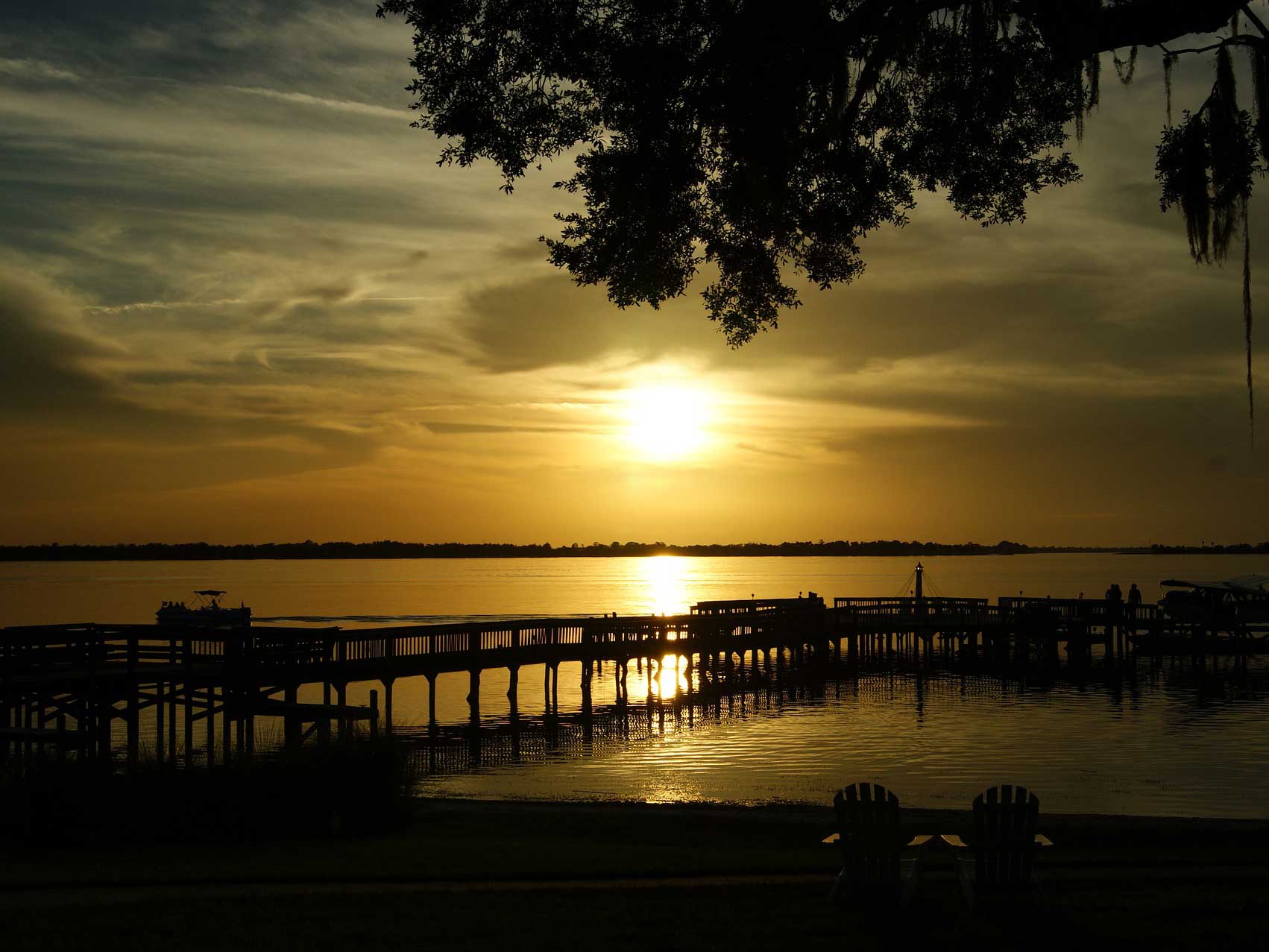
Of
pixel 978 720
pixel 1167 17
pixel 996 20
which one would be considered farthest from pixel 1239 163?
pixel 978 720

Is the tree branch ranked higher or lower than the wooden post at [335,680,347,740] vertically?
higher

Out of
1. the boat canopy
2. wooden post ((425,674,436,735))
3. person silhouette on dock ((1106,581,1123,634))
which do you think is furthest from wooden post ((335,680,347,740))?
the boat canopy

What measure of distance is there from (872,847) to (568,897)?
2.77 metres

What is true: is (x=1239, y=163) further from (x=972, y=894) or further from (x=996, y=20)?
(x=972, y=894)

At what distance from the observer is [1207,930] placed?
9.76m

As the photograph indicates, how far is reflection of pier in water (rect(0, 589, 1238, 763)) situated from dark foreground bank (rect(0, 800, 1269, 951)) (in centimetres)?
360

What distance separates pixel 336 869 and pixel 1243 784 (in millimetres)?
22479

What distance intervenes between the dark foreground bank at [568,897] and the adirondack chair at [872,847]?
0.30 metres

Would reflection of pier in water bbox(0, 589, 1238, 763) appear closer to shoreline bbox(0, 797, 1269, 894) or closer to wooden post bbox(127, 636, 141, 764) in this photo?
wooden post bbox(127, 636, 141, 764)

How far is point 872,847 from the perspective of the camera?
1106 centimetres

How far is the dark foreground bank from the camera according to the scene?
9.65m

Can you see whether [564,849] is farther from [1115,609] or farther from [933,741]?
[1115,609]

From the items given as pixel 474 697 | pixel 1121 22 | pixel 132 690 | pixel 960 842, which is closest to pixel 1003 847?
pixel 960 842

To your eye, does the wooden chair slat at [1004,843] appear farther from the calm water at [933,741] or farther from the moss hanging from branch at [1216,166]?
the calm water at [933,741]
